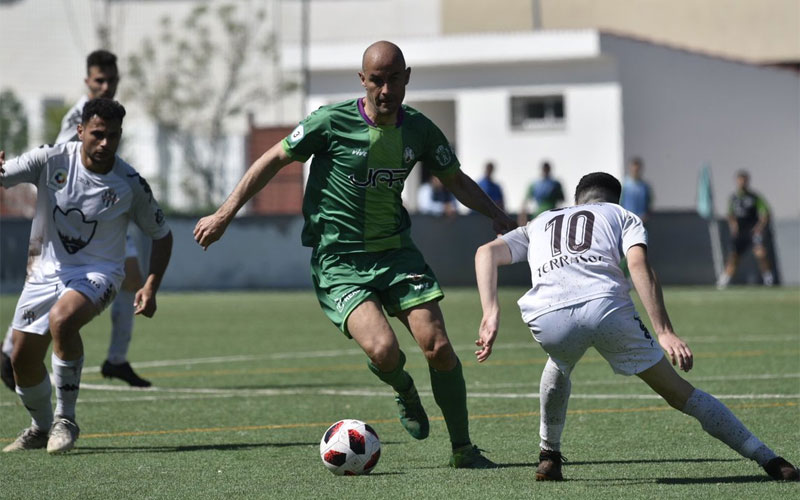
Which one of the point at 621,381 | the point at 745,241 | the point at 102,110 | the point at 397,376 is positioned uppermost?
the point at 102,110

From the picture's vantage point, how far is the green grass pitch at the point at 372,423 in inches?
273

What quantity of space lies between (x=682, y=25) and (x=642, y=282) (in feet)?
119

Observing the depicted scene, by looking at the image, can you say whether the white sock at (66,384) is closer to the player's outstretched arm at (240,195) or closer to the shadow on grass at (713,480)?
the player's outstretched arm at (240,195)

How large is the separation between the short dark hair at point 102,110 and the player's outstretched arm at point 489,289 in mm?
→ 2682

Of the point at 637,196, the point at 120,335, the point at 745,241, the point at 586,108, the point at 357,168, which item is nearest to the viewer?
the point at 357,168

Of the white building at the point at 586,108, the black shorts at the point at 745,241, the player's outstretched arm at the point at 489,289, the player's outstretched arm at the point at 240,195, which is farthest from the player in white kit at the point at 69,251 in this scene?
the white building at the point at 586,108

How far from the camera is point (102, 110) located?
27.2ft

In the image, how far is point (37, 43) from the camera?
151 feet

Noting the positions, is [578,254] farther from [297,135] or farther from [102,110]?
[102,110]

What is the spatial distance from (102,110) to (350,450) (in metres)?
2.56

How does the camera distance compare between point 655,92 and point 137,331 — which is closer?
point 137,331

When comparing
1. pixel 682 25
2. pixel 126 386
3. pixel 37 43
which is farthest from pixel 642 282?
pixel 37 43

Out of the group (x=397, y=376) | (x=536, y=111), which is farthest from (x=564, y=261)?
(x=536, y=111)

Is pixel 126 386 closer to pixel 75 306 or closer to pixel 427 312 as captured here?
pixel 75 306
